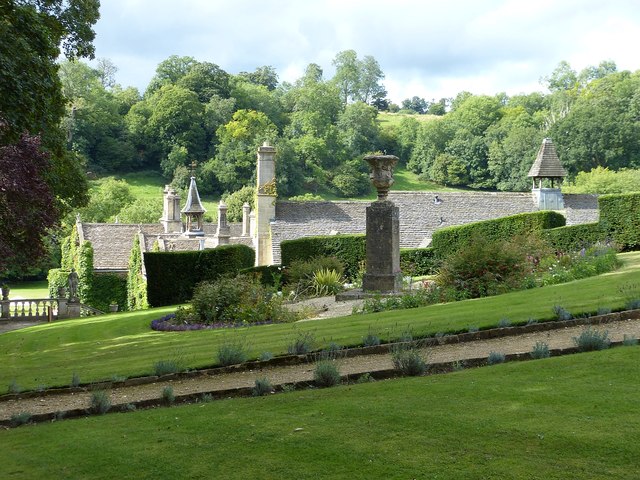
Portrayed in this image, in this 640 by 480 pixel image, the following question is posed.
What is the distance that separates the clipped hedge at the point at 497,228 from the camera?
30.8 metres

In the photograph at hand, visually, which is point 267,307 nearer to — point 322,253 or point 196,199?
point 322,253

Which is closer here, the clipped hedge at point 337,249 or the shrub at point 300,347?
the shrub at point 300,347

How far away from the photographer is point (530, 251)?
2314 centimetres

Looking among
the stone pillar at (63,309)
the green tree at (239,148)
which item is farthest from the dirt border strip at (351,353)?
the green tree at (239,148)

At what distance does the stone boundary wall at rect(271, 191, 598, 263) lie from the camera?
38781mm

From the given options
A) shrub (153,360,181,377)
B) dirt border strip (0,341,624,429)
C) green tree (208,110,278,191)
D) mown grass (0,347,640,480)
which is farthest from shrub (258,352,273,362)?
green tree (208,110,278,191)

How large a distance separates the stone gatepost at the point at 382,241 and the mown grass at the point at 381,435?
13760mm

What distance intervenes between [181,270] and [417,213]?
54.9ft

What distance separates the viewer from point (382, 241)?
22500mm

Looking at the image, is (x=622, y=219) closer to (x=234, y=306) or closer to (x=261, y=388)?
(x=234, y=306)

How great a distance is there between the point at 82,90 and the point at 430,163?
5146 centimetres

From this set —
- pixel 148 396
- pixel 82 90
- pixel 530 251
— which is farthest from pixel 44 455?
pixel 82 90

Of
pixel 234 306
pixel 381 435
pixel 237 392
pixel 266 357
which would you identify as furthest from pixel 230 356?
pixel 234 306

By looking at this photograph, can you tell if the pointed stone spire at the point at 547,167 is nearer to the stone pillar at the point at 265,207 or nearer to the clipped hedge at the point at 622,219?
the clipped hedge at the point at 622,219
